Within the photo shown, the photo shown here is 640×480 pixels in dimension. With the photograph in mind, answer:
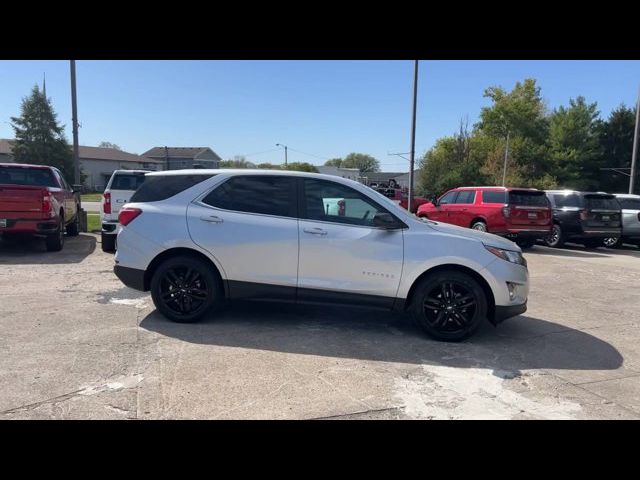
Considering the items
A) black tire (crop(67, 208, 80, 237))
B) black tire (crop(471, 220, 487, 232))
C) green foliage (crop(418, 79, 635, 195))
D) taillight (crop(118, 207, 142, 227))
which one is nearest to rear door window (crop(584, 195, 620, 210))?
black tire (crop(471, 220, 487, 232))

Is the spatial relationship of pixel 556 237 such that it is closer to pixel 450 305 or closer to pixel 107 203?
pixel 450 305

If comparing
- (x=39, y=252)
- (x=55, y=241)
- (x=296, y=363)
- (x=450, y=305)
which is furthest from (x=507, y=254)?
(x=39, y=252)

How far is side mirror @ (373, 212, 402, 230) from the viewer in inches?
193

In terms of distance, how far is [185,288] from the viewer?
5.18 m

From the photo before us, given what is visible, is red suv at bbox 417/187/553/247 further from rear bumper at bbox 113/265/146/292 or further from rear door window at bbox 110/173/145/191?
rear bumper at bbox 113/265/146/292

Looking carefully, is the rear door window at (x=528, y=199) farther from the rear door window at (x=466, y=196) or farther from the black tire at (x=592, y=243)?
the black tire at (x=592, y=243)

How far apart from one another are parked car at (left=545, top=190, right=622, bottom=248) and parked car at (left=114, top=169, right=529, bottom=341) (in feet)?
32.1

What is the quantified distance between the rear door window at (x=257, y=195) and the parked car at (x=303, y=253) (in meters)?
0.01

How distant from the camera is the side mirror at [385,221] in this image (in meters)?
4.89

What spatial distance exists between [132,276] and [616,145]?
5213cm
